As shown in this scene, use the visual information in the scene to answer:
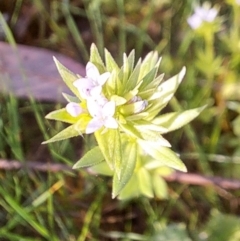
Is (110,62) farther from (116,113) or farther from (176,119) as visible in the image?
(176,119)

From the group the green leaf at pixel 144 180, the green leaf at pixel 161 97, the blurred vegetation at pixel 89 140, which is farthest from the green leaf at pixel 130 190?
the green leaf at pixel 161 97

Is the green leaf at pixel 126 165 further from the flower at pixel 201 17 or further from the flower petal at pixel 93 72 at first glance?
the flower at pixel 201 17

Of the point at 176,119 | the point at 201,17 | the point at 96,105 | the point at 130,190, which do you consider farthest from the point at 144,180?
the point at 201,17

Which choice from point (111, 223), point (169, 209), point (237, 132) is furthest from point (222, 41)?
point (111, 223)

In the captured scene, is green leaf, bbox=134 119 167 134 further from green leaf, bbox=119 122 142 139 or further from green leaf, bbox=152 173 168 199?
green leaf, bbox=152 173 168 199

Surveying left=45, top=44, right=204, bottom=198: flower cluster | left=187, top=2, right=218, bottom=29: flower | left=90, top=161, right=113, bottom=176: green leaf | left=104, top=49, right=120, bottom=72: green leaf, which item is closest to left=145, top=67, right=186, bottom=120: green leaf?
left=45, top=44, right=204, bottom=198: flower cluster
